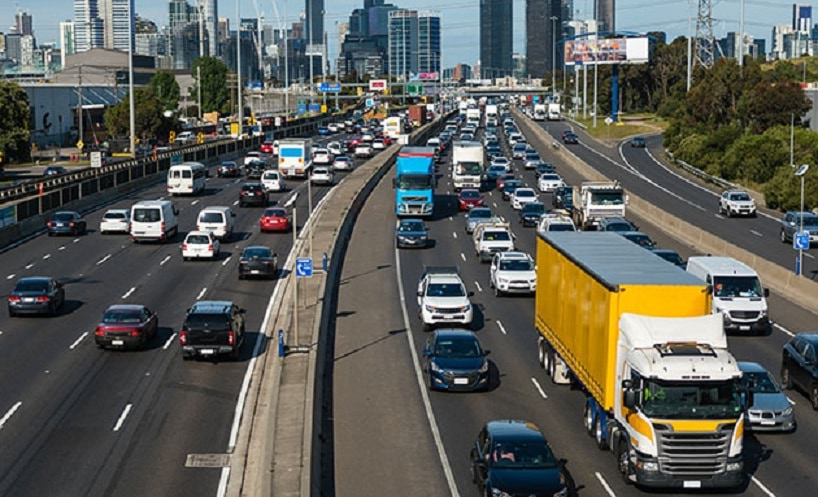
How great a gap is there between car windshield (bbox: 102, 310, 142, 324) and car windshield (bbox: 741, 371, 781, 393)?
16517mm

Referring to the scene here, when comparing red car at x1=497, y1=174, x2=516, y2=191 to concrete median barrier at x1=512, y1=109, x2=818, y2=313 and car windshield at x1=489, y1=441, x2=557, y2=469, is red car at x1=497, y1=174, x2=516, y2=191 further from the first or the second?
car windshield at x1=489, y1=441, x2=557, y2=469

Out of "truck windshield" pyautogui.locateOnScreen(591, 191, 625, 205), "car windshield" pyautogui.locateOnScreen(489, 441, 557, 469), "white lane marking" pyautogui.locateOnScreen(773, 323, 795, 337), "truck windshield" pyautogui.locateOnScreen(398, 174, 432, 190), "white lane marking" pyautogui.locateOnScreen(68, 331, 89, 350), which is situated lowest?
"white lane marking" pyautogui.locateOnScreen(773, 323, 795, 337)

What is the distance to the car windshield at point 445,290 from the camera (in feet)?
123

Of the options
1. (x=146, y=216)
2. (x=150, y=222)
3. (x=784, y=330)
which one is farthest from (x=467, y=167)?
(x=784, y=330)

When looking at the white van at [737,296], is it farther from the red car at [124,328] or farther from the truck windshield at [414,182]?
the truck windshield at [414,182]

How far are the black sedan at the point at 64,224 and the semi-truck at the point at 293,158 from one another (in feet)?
97.3

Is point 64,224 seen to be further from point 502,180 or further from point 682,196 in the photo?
point 682,196

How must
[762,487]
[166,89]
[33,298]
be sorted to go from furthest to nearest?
1. [166,89]
2. [33,298]
3. [762,487]

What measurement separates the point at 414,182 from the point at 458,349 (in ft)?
122

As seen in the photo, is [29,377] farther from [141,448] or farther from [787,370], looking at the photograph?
[787,370]

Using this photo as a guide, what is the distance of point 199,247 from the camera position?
169 feet

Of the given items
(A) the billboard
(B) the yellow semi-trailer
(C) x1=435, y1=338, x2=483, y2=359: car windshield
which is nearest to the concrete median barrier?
(C) x1=435, y1=338, x2=483, y2=359: car windshield

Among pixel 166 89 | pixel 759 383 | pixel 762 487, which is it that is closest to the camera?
pixel 762 487

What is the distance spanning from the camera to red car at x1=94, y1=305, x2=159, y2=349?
3359 cm
